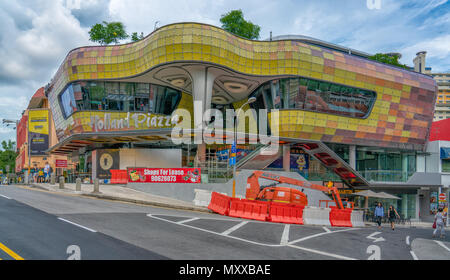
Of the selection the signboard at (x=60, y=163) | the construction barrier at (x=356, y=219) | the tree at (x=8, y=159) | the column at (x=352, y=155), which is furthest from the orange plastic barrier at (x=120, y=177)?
the tree at (x=8, y=159)

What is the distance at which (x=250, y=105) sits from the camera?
48.4 metres

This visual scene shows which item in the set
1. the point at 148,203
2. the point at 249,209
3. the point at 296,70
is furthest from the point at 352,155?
the point at 148,203

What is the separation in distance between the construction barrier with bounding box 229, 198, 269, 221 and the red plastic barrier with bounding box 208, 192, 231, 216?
1.22 ft

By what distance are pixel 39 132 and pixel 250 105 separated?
51459 millimetres

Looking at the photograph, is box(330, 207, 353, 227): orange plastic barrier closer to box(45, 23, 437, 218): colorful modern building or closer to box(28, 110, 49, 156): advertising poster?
box(45, 23, 437, 218): colorful modern building

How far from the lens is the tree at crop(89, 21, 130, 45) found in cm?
6506

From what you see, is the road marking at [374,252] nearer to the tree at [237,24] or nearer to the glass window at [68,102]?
the glass window at [68,102]

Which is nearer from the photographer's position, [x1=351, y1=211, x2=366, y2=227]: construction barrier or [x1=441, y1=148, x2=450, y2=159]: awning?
[x1=351, y1=211, x2=366, y2=227]: construction barrier

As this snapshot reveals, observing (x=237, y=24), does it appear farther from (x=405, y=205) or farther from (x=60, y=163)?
(x=405, y=205)

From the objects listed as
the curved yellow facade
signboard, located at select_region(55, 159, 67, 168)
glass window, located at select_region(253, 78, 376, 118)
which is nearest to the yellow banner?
the curved yellow facade

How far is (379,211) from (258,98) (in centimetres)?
2467

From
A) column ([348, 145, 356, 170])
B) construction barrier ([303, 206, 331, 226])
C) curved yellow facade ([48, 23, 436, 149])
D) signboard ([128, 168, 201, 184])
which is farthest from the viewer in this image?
column ([348, 145, 356, 170])

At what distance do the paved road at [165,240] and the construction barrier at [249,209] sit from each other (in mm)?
2902

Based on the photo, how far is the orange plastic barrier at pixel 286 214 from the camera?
792 inches
